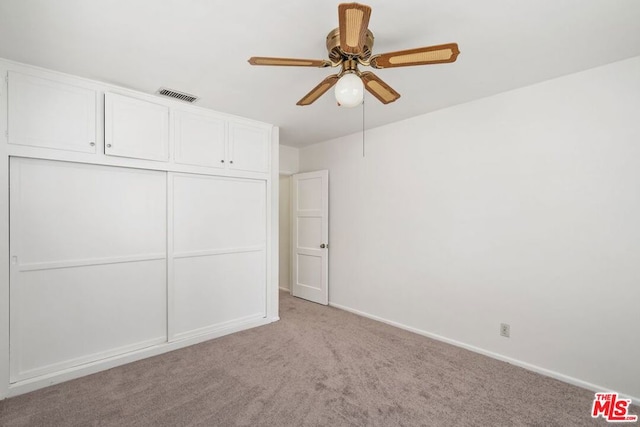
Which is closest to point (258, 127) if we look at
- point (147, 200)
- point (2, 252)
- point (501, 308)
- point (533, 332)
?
point (147, 200)

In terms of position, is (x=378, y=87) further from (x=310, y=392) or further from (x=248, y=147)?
(x=310, y=392)

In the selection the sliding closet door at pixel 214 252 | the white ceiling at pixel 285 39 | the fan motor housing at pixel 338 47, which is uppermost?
the white ceiling at pixel 285 39

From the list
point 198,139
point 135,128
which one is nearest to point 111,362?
point 135,128

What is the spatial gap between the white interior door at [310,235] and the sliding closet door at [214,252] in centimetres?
103

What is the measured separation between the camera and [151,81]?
2467 millimetres

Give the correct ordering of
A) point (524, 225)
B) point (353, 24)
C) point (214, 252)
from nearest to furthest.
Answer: point (353, 24) → point (524, 225) → point (214, 252)

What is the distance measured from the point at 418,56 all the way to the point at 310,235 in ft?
10.9

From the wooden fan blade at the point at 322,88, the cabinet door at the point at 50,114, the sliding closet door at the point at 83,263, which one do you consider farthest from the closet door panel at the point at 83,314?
→ the wooden fan blade at the point at 322,88

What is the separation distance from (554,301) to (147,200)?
3.69 metres

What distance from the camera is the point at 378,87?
6.13 feet

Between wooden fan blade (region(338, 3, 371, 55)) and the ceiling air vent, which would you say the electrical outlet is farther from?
the ceiling air vent

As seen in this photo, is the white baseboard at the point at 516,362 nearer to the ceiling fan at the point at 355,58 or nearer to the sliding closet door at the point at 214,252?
the sliding closet door at the point at 214,252

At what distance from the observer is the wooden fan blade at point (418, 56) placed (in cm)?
143

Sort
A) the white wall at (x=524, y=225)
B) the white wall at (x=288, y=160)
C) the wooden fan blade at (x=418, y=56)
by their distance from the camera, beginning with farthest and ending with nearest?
the white wall at (x=288, y=160) < the white wall at (x=524, y=225) < the wooden fan blade at (x=418, y=56)
